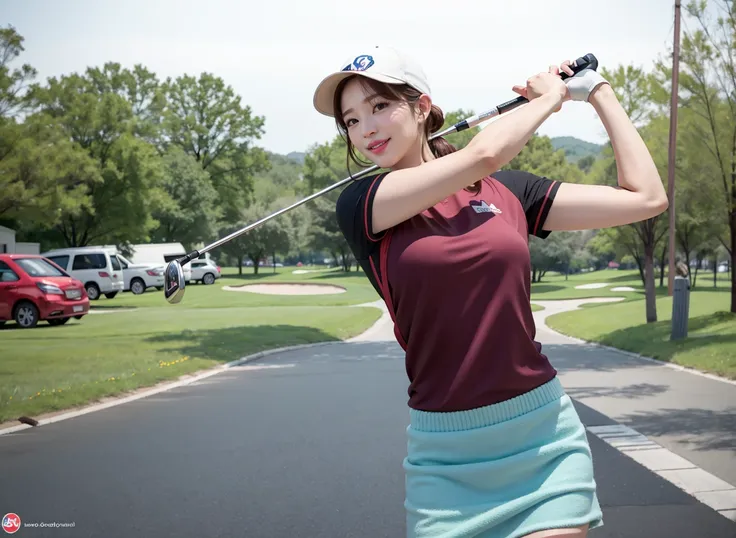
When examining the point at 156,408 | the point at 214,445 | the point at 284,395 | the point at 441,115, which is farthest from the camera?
the point at 284,395

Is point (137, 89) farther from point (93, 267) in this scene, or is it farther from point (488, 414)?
point (488, 414)

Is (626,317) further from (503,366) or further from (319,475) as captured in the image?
(503,366)

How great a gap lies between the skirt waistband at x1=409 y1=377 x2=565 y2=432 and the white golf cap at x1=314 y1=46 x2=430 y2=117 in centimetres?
83

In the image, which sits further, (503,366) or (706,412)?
(706,412)

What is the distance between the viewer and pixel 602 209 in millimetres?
2545

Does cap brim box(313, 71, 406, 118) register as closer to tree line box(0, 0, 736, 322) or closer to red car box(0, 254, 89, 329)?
tree line box(0, 0, 736, 322)

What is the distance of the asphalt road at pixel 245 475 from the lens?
17.9ft

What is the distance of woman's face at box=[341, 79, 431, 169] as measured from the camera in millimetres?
2350

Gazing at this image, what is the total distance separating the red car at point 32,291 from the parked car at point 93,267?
1031cm

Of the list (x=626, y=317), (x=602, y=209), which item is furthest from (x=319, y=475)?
(x=626, y=317)

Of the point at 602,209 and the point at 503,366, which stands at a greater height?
the point at 602,209

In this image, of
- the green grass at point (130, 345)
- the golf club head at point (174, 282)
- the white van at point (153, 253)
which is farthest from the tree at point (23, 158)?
the white van at point (153, 253)

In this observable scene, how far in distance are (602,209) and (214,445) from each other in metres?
6.10

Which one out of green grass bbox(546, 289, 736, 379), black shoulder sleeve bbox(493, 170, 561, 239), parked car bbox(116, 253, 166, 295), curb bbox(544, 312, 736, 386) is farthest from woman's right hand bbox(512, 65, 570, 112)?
parked car bbox(116, 253, 166, 295)
